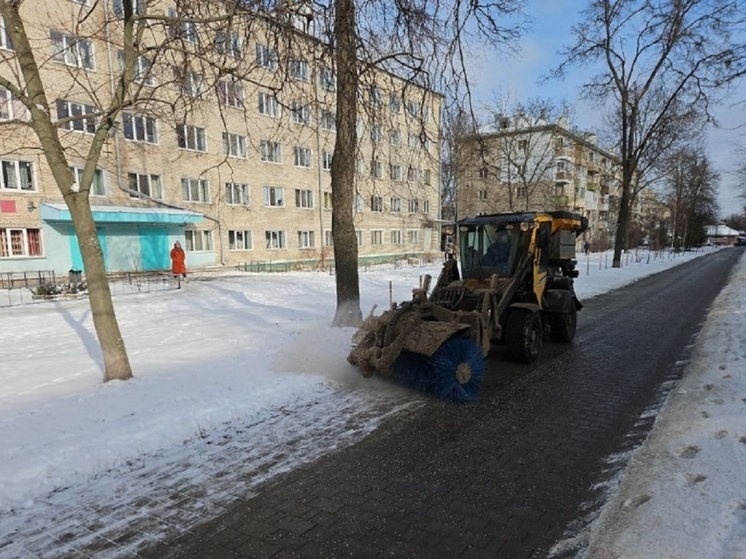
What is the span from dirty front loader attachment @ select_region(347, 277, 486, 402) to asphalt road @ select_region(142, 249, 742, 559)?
321mm

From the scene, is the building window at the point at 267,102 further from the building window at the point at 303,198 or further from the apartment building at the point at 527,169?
the building window at the point at 303,198

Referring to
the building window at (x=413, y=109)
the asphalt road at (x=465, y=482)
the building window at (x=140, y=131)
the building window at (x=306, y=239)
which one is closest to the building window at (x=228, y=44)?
the building window at (x=413, y=109)

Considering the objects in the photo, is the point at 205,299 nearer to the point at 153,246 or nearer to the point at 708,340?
the point at 153,246

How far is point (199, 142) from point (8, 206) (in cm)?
1033

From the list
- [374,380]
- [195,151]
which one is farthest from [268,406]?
[195,151]

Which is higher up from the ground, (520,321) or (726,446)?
(520,321)

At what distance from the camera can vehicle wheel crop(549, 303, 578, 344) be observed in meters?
8.86

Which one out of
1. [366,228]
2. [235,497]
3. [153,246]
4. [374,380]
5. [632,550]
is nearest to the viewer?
[632,550]

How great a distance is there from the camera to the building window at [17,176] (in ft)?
64.0

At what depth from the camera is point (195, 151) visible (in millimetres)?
26703

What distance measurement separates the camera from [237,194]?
2916 cm

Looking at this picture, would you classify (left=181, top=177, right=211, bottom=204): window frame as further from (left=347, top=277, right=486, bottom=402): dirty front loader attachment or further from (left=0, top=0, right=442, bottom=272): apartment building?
(left=347, top=277, right=486, bottom=402): dirty front loader attachment

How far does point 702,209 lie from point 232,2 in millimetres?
79179

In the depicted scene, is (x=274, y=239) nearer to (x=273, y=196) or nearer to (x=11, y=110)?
(x=273, y=196)
